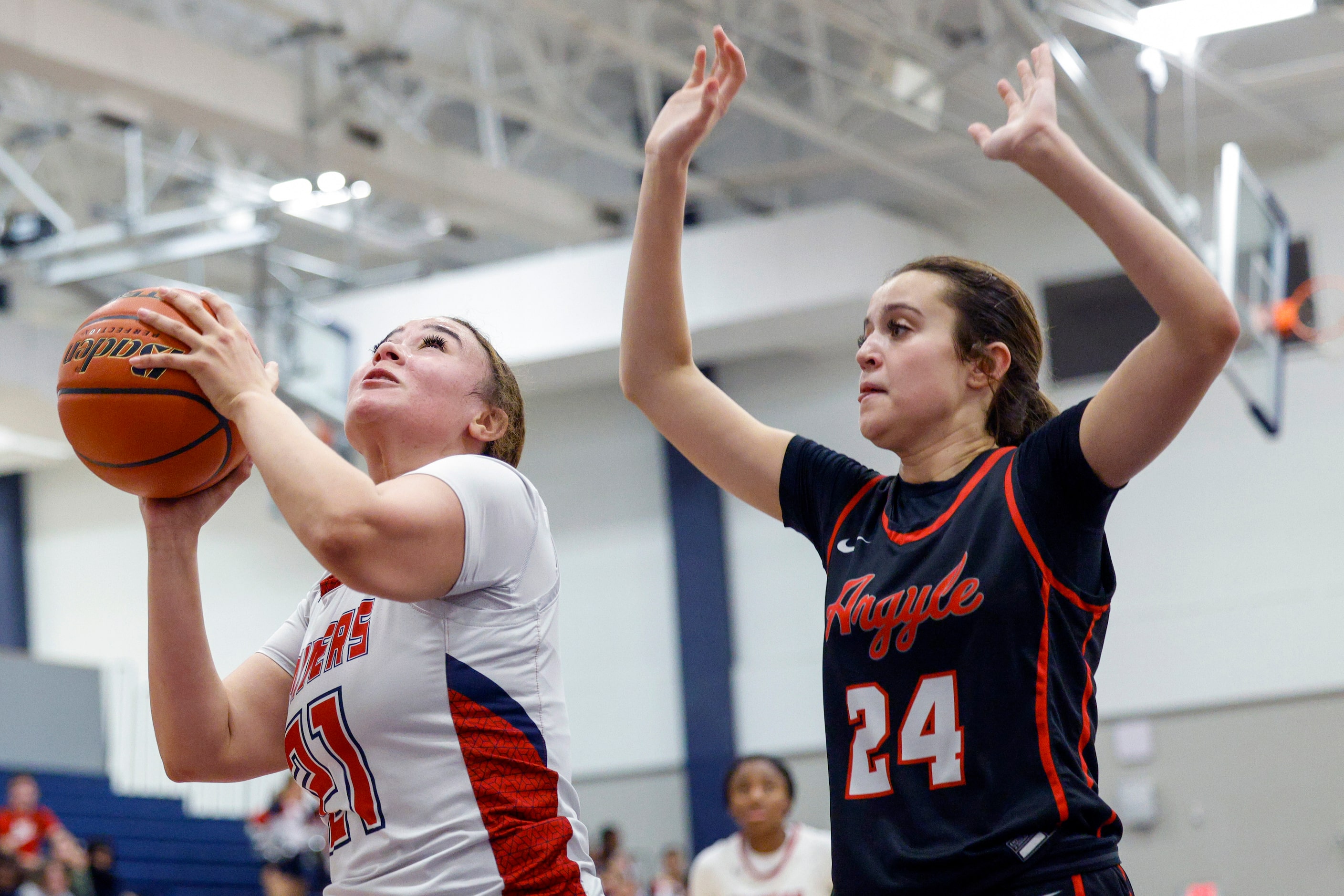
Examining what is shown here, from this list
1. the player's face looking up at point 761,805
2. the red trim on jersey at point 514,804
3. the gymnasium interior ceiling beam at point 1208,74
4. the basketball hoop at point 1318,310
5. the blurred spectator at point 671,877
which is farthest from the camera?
the basketball hoop at point 1318,310

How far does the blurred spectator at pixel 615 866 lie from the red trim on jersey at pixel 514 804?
7.82 meters

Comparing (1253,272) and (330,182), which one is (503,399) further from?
(330,182)

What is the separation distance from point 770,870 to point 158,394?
348 centimetres

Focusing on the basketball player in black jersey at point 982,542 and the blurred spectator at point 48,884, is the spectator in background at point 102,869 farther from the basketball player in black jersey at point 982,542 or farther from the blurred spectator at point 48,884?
the basketball player in black jersey at point 982,542

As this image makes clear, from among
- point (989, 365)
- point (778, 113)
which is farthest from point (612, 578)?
point (989, 365)

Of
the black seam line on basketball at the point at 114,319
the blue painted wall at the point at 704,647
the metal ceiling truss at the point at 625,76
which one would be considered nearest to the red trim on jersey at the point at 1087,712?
the black seam line on basketball at the point at 114,319

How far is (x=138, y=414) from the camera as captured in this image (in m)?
2.15

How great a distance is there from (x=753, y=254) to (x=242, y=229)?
12.8 ft

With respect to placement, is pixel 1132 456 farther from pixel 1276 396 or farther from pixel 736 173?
pixel 736 173

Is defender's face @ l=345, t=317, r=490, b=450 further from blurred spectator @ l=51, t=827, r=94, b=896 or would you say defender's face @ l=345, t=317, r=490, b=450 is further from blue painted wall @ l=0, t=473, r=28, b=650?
blue painted wall @ l=0, t=473, r=28, b=650

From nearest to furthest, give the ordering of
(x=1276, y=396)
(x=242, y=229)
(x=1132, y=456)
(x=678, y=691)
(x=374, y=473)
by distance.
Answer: (x=1132, y=456) < (x=374, y=473) < (x=1276, y=396) < (x=242, y=229) < (x=678, y=691)

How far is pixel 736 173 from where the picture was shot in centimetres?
1223

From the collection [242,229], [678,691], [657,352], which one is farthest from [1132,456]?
[678,691]

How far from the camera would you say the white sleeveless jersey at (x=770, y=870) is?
5.01 m
